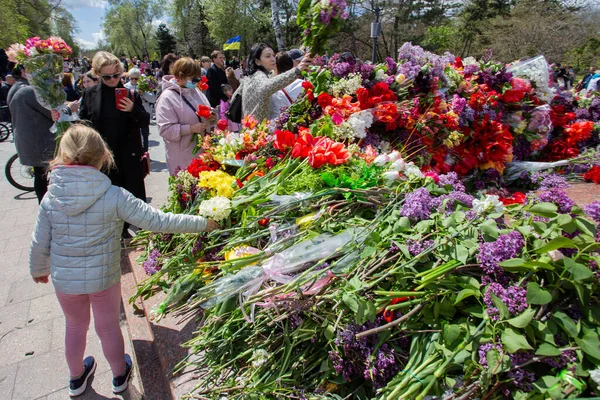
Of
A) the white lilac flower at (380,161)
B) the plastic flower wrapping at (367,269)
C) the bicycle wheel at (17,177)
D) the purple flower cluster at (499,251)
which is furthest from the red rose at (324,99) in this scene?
the bicycle wheel at (17,177)

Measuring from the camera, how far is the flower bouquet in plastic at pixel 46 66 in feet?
9.89

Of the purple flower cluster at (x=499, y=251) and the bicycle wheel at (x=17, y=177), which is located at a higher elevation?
the purple flower cluster at (x=499, y=251)

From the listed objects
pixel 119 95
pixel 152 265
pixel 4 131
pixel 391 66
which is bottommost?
pixel 4 131

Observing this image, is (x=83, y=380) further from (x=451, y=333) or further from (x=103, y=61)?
(x=103, y=61)

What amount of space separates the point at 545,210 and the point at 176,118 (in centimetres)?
305

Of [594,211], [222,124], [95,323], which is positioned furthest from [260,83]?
[594,211]

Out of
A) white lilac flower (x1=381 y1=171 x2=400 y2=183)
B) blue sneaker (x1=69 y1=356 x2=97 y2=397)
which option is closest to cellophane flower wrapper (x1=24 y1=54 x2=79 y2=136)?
blue sneaker (x1=69 y1=356 x2=97 y2=397)

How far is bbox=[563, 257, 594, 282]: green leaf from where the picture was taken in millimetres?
1118

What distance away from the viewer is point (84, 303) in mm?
2016

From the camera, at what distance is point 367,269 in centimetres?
150

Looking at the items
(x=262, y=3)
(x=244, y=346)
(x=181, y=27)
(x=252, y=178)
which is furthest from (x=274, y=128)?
(x=181, y=27)

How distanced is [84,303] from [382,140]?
2.21 m

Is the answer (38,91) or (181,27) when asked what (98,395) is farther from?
(181,27)

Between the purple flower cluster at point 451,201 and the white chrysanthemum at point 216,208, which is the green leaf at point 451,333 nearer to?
the purple flower cluster at point 451,201
